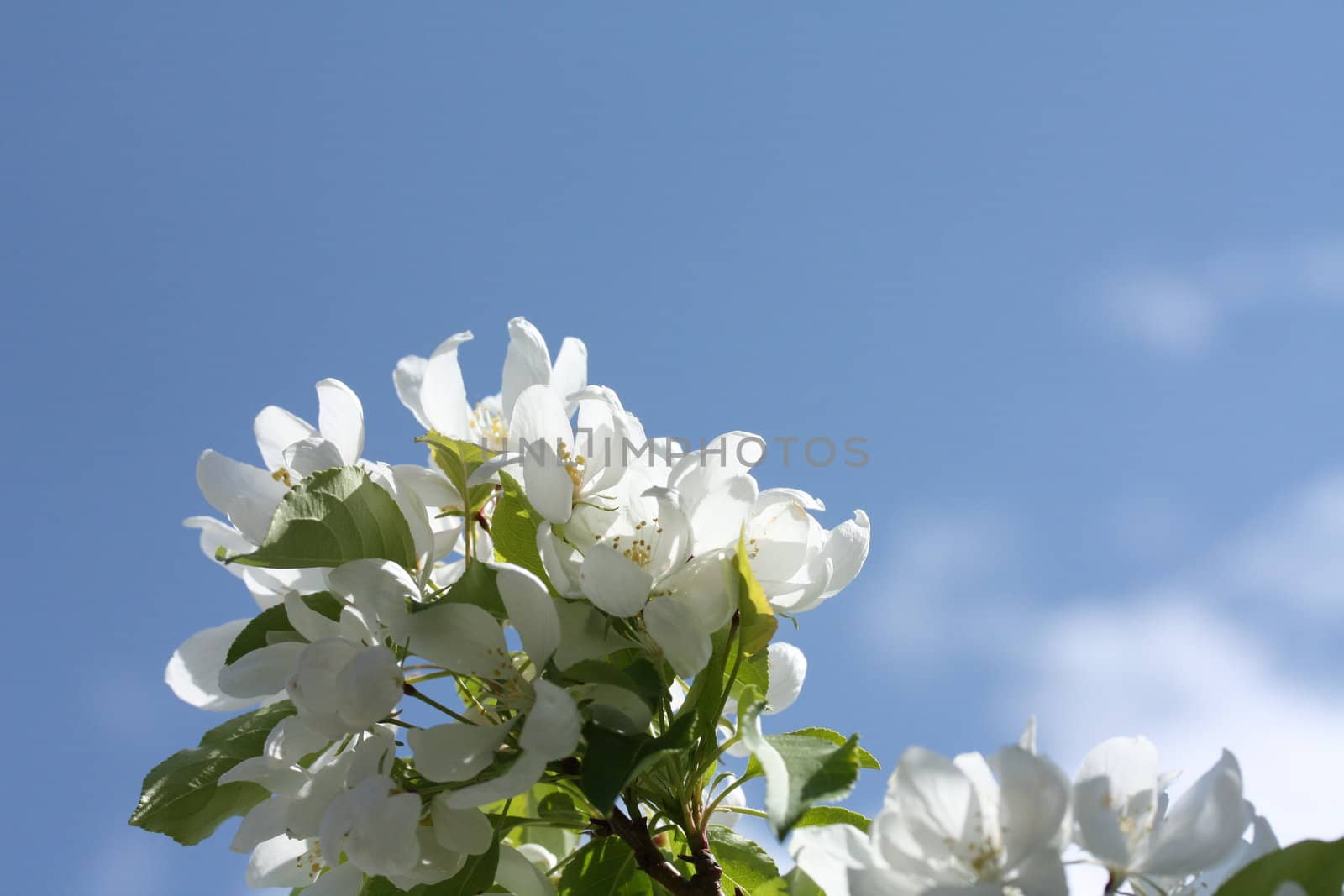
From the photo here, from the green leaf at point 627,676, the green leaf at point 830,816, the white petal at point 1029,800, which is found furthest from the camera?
the green leaf at point 830,816

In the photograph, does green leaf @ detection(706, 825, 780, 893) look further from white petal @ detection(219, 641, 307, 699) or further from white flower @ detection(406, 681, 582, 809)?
→ white petal @ detection(219, 641, 307, 699)

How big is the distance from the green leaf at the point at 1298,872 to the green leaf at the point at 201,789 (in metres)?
0.97

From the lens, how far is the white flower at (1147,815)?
0.81 meters

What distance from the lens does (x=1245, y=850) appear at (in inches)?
36.0

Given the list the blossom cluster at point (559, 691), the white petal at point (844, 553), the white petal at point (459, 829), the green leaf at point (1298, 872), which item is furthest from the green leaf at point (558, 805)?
the green leaf at point (1298, 872)

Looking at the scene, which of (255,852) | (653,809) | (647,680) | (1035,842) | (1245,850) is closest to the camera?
(1035,842)

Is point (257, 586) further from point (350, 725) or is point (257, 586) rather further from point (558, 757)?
point (558, 757)

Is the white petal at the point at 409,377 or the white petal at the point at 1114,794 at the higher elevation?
the white petal at the point at 409,377

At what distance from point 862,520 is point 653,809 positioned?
1.31ft

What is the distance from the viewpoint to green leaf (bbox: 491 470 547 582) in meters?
1.21

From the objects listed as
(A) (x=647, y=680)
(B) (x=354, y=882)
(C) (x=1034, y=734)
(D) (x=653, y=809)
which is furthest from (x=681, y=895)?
(C) (x=1034, y=734)

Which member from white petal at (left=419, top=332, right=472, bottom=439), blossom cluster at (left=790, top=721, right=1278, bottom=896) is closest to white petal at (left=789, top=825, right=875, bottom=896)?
blossom cluster at (left=790, top=721, right=1278, bottom=896)

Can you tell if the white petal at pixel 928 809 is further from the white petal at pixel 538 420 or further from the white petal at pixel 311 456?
the white petal at pixel 311 456

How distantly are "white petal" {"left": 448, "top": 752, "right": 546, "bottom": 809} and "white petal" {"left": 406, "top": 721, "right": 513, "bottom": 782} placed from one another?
25mm
